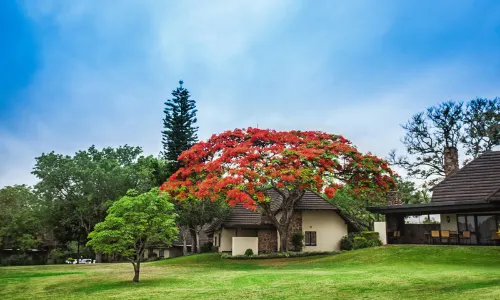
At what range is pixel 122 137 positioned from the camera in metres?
28.6

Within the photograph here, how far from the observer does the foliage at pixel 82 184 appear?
117 feet

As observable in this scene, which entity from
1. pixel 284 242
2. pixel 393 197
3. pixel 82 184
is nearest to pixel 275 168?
pixel 284 242

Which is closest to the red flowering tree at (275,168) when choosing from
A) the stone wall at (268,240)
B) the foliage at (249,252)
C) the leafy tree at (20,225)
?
the foliage at (249,252)

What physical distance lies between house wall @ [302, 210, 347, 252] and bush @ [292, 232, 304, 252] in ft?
3.75

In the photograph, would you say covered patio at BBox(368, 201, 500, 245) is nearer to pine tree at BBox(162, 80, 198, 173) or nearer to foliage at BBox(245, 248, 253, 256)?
foliage at BBox(245, 248, 253, 256)

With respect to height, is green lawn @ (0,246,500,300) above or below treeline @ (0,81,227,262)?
below

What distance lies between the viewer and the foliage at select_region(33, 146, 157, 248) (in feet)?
117

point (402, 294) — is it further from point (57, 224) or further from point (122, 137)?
point (57, 224)

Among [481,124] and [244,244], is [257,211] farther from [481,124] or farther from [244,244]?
[481,124]

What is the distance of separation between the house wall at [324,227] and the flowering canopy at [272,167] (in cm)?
608

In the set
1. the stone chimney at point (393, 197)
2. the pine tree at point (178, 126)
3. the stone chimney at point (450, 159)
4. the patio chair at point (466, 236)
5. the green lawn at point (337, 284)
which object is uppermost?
the pine tree at point (178, 126)

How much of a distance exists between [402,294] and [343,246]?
63.8ft

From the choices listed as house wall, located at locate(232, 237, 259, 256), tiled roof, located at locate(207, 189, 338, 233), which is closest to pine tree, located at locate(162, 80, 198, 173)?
tiled roof, located at locate(207, 189, 338, 233)

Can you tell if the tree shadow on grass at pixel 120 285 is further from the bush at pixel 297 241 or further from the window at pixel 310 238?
the window at pixel 310 238
